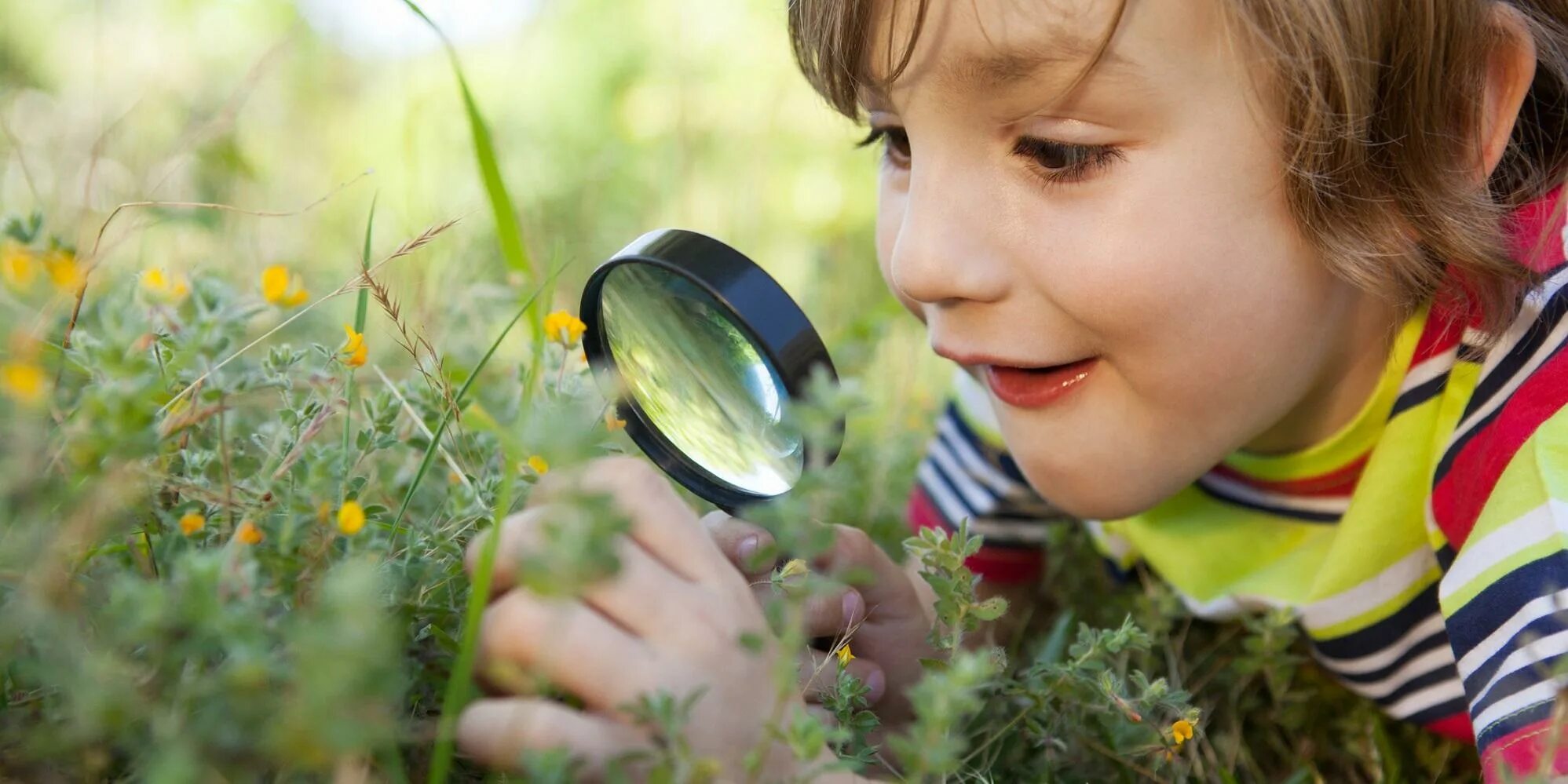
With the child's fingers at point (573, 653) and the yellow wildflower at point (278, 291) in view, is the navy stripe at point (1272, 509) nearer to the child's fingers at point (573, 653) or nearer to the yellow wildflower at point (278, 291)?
the child's fingers at point (573, 653)

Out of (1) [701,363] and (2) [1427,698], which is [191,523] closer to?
(1) [701,363]

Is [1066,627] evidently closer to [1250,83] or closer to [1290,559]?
[1290,559]

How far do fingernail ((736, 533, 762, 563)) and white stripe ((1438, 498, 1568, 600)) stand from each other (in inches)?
34.1

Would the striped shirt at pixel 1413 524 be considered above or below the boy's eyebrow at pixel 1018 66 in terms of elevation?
below

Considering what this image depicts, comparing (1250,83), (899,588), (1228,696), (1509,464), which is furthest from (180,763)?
(1228,696)

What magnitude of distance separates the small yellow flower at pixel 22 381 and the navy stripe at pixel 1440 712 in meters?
1.91

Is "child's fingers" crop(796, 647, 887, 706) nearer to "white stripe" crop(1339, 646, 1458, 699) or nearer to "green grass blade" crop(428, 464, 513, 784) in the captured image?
"green grass blade" crop(428, 464, 513, 784)

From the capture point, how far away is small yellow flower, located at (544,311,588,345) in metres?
1.47

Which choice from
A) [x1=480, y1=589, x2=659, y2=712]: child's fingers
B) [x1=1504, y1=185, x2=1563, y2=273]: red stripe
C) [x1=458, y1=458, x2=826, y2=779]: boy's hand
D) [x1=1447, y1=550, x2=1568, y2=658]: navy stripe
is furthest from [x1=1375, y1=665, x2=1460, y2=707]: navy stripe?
[x1=480, y1=589, x2=659, y2=712]: child's fingers

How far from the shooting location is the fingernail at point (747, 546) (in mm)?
1559

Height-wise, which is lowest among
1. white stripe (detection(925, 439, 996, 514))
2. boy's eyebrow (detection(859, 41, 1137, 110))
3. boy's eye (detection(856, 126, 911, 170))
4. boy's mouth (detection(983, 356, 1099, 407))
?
white stripe (detection(925, 439, 996, 514))

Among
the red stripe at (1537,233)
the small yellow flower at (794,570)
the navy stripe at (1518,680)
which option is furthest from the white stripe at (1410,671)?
the small yellow flower at (794,570)

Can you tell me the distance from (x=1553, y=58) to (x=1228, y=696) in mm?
1090

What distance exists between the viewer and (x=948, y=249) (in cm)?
167
